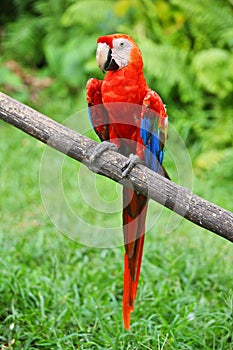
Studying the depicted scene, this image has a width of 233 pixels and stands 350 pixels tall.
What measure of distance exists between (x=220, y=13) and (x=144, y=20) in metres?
0.66

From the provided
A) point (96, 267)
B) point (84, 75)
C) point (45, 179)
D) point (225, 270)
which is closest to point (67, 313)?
point (96, 267)

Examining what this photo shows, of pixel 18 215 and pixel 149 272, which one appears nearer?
pixel 149 272

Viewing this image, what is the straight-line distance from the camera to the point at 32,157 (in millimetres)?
A: 4070

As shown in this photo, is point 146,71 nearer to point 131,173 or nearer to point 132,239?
point 132,239

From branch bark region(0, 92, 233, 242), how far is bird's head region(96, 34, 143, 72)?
9.6 inches

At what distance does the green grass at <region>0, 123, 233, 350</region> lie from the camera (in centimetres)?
209

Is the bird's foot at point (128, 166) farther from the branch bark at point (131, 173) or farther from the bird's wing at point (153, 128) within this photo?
the bird's wing at point (153, 128)

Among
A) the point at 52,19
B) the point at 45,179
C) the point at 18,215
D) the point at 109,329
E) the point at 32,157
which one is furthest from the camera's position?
the point at 52,19

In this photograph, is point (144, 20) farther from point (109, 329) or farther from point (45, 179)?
point (109, 329)

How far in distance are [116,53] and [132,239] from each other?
632 mm

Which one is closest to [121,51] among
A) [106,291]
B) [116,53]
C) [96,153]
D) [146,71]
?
[116,53]

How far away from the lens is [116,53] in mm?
1725

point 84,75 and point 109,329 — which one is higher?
point 109,329

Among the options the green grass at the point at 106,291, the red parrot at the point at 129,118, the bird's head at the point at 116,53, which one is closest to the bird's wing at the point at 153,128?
the red parrot at the point at 129,118
